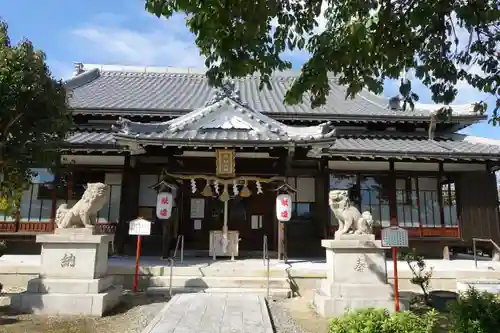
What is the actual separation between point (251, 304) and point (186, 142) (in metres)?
5.82

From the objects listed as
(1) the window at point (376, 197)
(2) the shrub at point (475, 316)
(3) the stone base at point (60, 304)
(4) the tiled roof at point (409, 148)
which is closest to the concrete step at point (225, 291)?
(3) the stone base at point (60, 304)

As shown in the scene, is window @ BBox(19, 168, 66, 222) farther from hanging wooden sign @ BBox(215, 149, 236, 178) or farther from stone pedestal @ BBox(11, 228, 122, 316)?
stone pedestal @ BBox(11, 228, 122, 316)

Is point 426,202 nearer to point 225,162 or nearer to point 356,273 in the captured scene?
point 356,273

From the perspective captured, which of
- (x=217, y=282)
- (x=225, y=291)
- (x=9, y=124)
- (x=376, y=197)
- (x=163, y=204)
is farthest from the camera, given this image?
(x=376, y=197)

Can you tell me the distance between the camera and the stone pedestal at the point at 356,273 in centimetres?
795

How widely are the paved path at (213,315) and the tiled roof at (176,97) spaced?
29.2ft

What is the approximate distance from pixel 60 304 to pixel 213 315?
335 centimetres

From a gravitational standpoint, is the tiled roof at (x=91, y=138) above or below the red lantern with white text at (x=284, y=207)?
above

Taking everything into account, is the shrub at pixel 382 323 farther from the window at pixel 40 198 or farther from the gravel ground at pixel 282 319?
the window at pixel 40 198

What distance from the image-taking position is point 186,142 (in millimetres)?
11914

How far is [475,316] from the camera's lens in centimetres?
490

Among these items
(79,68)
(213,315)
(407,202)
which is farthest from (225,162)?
(79,68)

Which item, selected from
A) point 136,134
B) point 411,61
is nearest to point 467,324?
point 411,61

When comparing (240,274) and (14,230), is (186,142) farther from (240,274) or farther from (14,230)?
(14,230)
